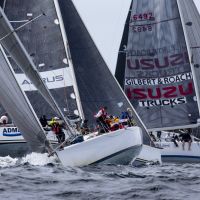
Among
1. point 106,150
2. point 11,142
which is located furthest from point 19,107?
point 11,142

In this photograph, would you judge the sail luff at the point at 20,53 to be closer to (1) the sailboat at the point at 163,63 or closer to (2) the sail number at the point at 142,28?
(1) the sailboat at the point at 163,63

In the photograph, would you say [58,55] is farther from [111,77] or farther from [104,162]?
[104,162]

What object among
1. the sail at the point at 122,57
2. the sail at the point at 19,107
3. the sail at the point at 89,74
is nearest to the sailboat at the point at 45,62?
the sail at the point at 89,74

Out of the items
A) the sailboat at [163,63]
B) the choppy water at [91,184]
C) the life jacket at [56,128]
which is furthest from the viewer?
the sailboat at [163,63]

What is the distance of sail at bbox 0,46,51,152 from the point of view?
23.1m

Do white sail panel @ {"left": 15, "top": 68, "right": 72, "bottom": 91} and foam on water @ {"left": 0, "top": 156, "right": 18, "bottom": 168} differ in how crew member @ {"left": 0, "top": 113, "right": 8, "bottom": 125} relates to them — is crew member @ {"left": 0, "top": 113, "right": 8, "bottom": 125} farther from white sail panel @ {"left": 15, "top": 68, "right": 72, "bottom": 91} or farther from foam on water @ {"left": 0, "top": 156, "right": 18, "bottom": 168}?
foam on water @ {"left": 0, "top": 156, "right": 18, "bottom": 168}

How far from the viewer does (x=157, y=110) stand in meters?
38.4

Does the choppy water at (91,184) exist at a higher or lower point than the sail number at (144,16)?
lower

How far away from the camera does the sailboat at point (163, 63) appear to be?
1480 inches

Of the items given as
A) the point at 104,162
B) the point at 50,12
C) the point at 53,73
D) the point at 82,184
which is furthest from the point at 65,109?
the point at 82,184

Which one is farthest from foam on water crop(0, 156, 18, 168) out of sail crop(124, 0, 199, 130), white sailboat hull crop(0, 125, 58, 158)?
sail crop(124, 0, 199, 130)

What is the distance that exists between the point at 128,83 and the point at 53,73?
4993 mm

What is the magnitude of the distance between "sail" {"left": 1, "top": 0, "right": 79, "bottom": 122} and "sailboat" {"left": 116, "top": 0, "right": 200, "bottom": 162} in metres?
4.98

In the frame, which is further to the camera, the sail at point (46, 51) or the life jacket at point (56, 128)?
the sail at point (46, 51)
